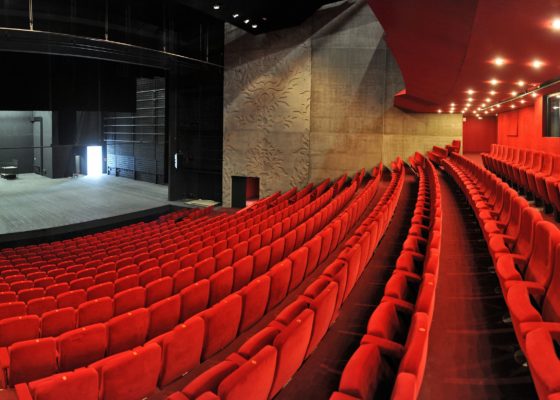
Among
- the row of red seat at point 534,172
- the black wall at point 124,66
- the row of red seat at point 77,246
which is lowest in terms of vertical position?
the row of red seat at point 77,246

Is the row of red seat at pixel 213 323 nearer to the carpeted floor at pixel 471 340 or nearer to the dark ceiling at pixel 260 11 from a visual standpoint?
the carpeted floor at pixel 471 340

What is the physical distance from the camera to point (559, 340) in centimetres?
124

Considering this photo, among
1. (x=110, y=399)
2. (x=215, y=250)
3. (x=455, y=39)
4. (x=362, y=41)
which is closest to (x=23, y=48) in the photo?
(x=215, y=250)

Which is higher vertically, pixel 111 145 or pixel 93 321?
pixel 111 145

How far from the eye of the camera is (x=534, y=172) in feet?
13.5

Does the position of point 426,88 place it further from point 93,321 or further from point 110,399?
point 110,399

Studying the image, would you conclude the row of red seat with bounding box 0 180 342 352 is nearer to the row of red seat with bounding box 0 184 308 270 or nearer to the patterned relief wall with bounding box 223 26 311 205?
the row of red seat with bounding box 0 184 308 270

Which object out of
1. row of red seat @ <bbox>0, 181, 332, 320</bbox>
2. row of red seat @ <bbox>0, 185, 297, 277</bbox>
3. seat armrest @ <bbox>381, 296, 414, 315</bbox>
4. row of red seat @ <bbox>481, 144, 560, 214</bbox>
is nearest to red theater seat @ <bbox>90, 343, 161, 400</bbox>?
seat armrest @ <bbox>381, 296, 414, 315</bbox>

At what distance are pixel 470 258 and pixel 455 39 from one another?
51.4 inches

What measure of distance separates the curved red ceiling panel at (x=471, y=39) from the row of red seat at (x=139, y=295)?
155 centimetres

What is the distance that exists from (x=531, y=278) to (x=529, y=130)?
6926 mm

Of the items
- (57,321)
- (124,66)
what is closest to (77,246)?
(57,321)

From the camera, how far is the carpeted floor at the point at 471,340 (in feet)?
4.23

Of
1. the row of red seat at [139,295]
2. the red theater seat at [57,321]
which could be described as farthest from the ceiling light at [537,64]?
the red theater seat at [57,321]
